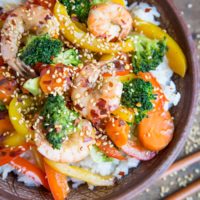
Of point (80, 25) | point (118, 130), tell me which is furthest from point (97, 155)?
point (80, 25)

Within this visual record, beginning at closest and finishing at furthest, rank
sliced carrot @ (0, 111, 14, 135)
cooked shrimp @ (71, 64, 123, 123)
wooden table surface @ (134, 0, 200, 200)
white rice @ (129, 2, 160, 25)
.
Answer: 1. cooked shrimp @ (71, 64, 123, 123)
2. sliced carrot @ (0, 111, 14, 135)
3. white rice @ (129, 2, 160, 25)
4. wooden table surface @ (134, 0, 200, 200)

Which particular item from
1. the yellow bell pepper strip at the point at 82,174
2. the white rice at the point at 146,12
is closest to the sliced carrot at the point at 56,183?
the yellow bell pepper strip at the point at 82,174

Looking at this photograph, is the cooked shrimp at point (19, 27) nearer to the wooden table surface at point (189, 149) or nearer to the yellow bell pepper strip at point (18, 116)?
the yellow bell pepper strip at point (18, 116)

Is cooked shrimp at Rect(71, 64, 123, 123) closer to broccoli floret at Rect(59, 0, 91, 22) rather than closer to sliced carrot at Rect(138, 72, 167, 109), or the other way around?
sliced carrot at Rect(138, 72, 167, 109)

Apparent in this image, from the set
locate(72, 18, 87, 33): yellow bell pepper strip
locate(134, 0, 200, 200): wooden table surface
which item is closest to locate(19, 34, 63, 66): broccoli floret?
locate(72, 18, 87, 33): yellow bell pepper strip

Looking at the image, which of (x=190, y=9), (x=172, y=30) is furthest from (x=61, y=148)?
(x=190, y=9)

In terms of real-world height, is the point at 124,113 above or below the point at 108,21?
below

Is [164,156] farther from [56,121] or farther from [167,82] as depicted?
[56,121]
